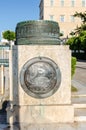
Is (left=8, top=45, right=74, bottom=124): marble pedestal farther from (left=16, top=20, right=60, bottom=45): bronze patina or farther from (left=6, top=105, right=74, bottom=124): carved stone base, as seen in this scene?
(left=16, top=20, right=60, bottom=45): bronze patina

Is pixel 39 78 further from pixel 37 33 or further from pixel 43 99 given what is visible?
pixel 37 33

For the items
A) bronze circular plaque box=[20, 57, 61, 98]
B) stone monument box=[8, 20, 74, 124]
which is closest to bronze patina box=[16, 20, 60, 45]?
stone monument box=[8, 20, 74, 124]

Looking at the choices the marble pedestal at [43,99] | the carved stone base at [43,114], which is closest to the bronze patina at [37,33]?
the marble pedestal at [43,99]

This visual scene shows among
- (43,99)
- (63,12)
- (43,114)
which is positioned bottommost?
(43,114)

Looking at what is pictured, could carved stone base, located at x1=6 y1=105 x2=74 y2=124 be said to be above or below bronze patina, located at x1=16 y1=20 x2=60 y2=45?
below

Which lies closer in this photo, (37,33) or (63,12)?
(37,33)

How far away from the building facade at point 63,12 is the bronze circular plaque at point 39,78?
250 ft

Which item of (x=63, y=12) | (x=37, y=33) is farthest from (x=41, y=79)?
(x=63, y=12)

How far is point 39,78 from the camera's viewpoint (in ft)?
21.6

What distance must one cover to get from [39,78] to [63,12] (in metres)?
79.3

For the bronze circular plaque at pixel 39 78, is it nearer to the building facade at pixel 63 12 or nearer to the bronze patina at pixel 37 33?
the bronze patina at pixel 37 33

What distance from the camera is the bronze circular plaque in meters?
6.56

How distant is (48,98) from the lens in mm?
6586

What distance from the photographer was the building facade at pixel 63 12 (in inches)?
3285
